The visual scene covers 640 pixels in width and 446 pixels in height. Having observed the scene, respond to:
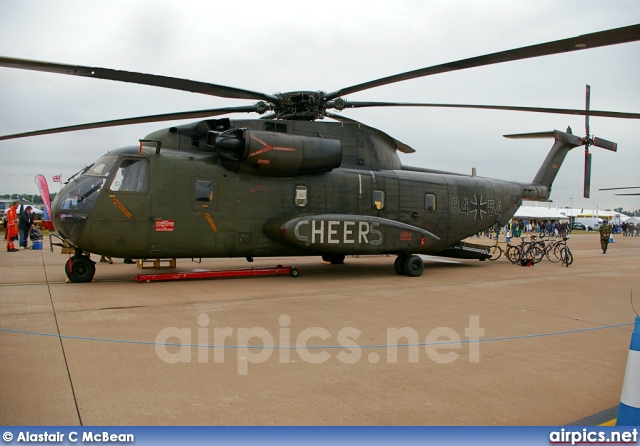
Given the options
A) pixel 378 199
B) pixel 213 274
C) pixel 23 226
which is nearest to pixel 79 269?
pixel 213 274

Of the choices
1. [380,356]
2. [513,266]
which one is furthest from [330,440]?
[513,266]

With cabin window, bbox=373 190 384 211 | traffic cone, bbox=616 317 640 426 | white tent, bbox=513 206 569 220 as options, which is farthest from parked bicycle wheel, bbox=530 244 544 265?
white tent, bbox=513 206 569 220

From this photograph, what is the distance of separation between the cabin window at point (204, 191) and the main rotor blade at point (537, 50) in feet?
13.5

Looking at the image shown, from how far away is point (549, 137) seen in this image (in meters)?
16.3

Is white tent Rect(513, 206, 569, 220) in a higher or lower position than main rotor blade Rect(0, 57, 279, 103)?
lower

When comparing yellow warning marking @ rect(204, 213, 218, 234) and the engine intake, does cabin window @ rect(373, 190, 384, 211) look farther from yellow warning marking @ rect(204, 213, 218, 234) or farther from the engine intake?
yellow warning marking @ rect(204, 213, 218, 234)

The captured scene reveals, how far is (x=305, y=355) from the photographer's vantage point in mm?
5125

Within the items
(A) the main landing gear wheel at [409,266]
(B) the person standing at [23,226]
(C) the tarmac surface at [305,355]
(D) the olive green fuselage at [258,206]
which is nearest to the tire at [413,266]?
(A) the main landing gear wheel at [409,266]

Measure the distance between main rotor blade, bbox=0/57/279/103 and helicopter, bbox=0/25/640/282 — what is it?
0.03 m

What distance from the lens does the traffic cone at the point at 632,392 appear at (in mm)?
3209

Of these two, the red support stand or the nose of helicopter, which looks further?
the red support stand

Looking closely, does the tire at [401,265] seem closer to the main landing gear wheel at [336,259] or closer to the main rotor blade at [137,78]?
the main landing gear wheel at [336,259]

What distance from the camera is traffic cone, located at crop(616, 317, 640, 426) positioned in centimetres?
321

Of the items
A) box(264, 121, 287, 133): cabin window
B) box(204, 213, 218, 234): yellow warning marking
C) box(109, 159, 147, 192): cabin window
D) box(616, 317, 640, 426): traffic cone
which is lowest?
box(616, 317, 640, 426): traffic cone
